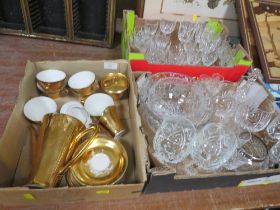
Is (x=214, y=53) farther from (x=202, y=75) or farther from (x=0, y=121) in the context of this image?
(x=0, y=121)

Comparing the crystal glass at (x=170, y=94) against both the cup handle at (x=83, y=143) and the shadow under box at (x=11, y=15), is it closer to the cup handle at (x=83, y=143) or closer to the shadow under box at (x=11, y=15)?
the cup handle at (x=83, y=143)

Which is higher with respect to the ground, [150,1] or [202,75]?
[150,1]

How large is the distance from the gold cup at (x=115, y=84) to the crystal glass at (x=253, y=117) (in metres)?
0.40

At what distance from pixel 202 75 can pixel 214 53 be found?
19 cm

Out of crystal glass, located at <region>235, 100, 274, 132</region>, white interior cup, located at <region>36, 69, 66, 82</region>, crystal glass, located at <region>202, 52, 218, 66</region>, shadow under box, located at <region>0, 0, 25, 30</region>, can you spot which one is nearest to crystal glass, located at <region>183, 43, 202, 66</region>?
crystal glass, located at <region>202, 52, 218, 66</region>

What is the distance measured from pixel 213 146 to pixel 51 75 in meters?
0.58

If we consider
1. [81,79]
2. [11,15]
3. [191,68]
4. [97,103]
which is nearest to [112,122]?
[97,103]

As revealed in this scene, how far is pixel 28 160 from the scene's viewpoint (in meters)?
0.71

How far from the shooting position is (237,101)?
86 centimetres

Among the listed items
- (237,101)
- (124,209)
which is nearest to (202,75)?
(237,101)

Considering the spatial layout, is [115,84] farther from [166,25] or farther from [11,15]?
[11,15]

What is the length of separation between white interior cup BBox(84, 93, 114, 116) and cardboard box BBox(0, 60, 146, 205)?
0.06 m

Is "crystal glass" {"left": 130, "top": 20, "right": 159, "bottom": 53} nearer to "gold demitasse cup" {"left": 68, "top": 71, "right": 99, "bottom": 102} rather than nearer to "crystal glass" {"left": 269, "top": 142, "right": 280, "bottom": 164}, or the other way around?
"gold demitasse cup" {"left": 68, "top": 71, "right": 99, "bottom": 102}

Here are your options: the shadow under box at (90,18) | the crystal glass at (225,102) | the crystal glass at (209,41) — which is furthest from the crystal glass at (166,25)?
the crystal glass at (225,102)
